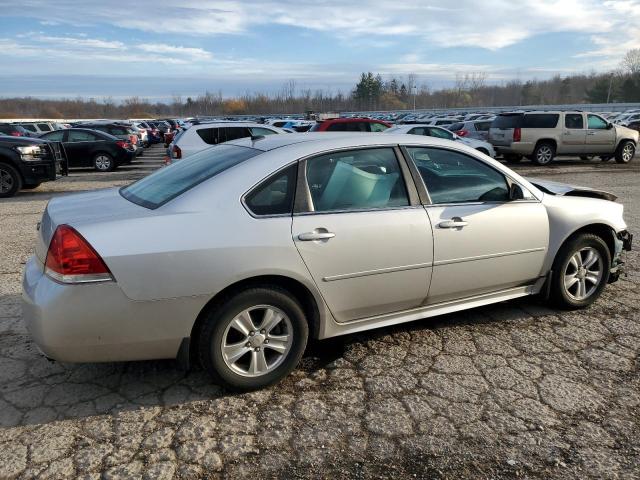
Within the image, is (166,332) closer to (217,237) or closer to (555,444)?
(217,237)

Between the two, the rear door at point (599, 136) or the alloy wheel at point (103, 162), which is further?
the rear door at point (599, 136)

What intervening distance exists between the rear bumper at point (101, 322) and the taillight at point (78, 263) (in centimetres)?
4

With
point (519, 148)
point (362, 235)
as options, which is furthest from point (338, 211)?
point (519, 148)

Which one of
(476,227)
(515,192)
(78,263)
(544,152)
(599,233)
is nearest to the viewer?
(78,263)

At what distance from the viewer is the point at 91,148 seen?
1684 cm

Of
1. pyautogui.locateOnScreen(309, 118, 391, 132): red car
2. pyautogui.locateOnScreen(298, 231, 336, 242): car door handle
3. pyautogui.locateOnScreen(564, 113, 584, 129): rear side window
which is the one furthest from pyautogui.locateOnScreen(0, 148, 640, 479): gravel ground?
pyautogui.locateOnScreen(564, 113, 584, 129): rear side window

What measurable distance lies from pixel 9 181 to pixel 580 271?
1116cm

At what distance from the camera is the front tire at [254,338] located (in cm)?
299

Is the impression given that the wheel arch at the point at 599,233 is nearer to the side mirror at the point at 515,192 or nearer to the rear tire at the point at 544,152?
the side mirror at the point at 515,192

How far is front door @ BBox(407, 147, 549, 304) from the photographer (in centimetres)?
365

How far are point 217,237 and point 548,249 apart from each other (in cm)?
270

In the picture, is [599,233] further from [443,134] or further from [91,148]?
[91,148]

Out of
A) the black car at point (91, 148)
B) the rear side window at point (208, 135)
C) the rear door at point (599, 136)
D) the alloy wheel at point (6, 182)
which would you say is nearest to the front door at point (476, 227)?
the rear side window at point (208, 135)

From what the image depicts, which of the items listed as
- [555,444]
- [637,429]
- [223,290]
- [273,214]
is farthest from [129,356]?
[637,429]
